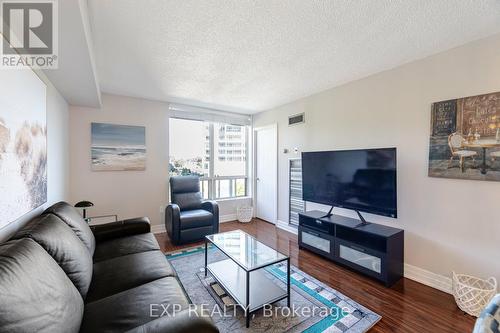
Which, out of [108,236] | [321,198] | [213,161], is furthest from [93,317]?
[213,161]

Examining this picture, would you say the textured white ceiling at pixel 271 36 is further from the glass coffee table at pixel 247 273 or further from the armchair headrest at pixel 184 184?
the glass coffee table at pixel 247 273

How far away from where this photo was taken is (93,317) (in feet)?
3.89

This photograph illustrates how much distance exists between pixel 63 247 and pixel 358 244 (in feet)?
8.72

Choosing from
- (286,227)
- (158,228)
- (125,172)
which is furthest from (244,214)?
(125,172)

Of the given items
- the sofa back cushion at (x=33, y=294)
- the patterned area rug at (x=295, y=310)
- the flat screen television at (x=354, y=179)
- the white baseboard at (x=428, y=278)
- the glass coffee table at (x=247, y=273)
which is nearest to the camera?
the sofa back cushion at (x=33, y=294)

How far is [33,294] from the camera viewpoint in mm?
922

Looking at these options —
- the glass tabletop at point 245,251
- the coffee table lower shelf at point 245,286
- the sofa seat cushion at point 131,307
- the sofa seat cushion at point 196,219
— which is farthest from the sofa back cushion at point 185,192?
the sofa seat cushion at point 131,307

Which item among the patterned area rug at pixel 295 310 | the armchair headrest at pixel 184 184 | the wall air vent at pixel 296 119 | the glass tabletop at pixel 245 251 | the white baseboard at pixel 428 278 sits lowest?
the patterned area rug at pixel 295 310

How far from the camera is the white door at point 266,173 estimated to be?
14.5ft

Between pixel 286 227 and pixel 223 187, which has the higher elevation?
pixel 223 187

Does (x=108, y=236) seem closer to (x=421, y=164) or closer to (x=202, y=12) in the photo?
(x=202, y=12)

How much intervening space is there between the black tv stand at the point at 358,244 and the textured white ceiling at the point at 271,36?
186 cm

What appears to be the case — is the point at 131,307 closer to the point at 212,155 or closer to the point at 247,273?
the point at 247,273

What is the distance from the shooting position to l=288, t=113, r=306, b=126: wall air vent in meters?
3.78
